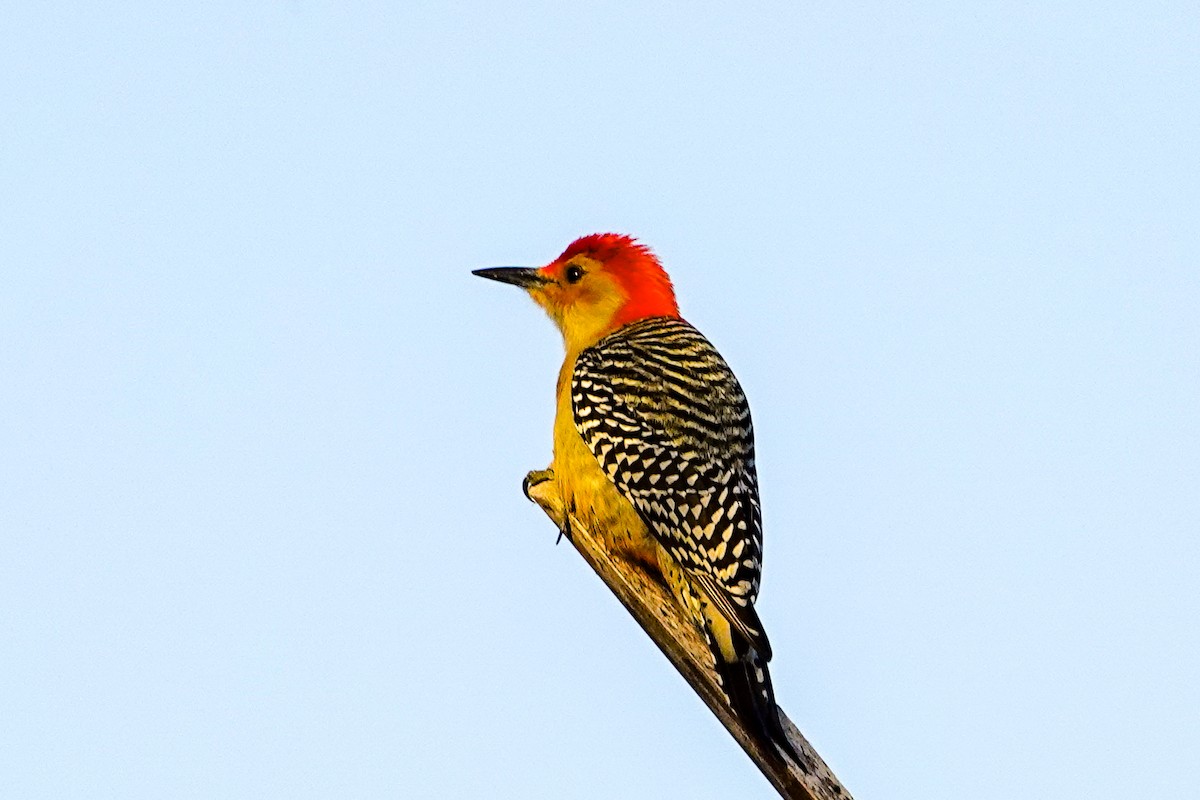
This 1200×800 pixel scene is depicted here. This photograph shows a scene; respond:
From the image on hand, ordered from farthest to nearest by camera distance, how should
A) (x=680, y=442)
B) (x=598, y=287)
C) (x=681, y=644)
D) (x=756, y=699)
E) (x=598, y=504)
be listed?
(x=598, y=287) < (x=680, y=442) < (x=598, y=504) < (x=681, y=644) < (x=756, y=699)

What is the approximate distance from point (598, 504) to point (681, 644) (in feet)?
4.98

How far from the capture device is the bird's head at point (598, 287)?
33.3ft

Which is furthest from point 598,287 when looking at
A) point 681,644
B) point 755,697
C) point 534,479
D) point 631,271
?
point 755,697

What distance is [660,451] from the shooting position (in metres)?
8.39

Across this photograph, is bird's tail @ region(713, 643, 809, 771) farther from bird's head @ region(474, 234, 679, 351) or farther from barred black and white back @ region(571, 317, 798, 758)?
bird's head @ region(474, 234, 679, 351)

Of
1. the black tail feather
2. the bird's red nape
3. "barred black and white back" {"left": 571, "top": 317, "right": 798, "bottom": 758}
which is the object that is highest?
the bird's red nape

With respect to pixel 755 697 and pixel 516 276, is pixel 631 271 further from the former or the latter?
pixel 755 697

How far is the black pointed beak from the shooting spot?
1047 centimetres

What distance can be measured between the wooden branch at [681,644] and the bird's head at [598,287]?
5.22ft

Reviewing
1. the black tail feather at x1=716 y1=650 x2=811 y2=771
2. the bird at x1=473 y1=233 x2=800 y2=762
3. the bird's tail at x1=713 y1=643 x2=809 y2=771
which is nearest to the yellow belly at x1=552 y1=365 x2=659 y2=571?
the bird at x1=473 y1=233 x2=800 y2=762

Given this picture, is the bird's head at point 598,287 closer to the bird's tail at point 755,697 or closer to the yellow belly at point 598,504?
the yellow belly at point 598,504

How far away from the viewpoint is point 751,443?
29.6ft

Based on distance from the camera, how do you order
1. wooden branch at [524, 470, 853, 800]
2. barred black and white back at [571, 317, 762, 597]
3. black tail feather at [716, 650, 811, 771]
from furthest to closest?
barred black and white back at [571, 317, 762, 597]
black tail feather at [716, 650, 811, 771]
wooden branch at [524, 470, 853, 800]

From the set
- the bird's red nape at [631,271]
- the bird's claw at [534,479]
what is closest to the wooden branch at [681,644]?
the bird's claw at [534,479]
